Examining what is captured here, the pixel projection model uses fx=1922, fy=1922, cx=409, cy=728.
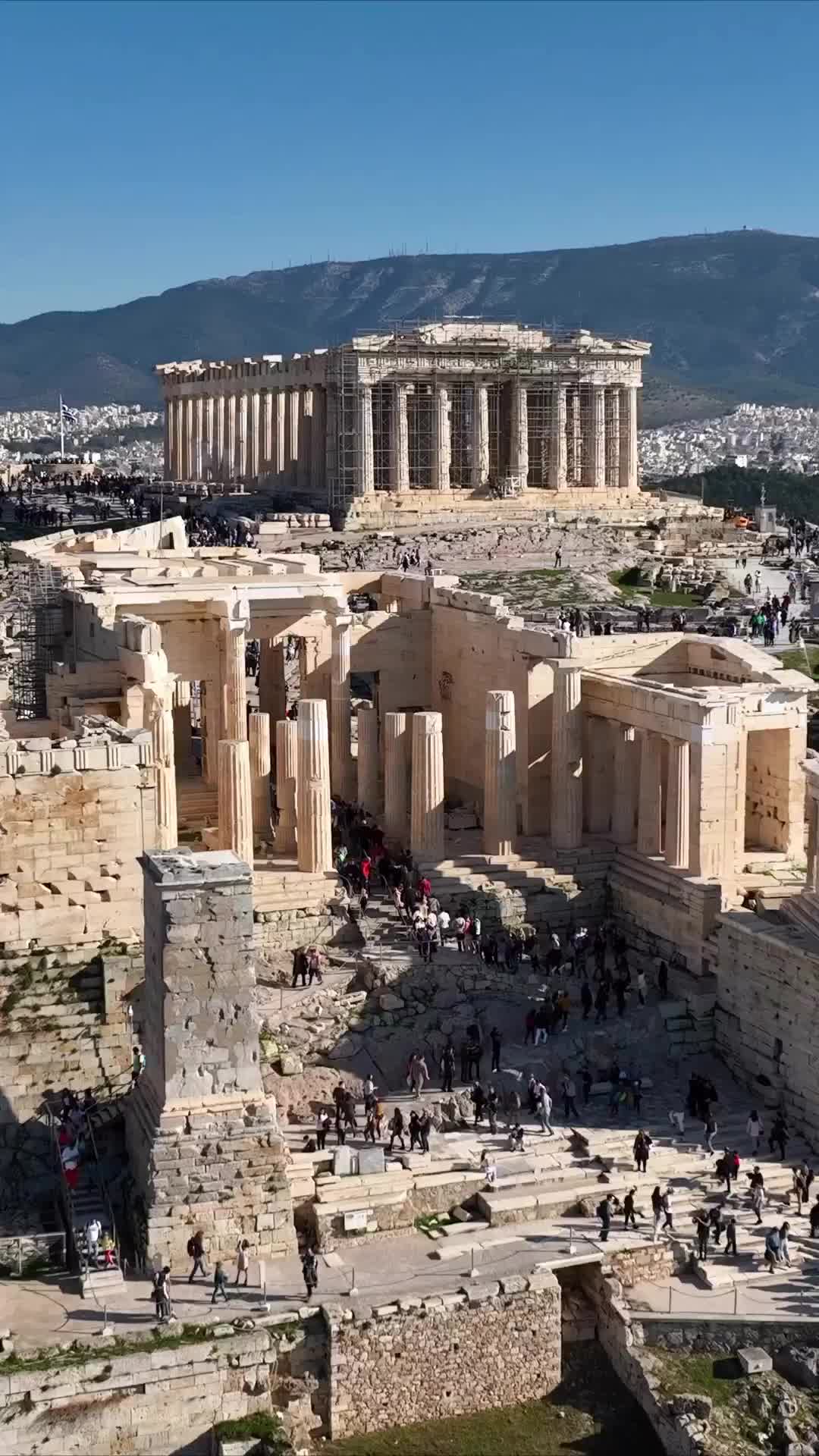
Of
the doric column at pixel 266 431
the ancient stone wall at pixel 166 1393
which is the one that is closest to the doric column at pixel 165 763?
the ancient stone wall at pixel 166 1393

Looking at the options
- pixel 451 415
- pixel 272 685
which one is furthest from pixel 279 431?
pixel 272 685

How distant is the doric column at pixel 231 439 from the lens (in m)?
96.2

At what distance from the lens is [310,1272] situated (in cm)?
2564

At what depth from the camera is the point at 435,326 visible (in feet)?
270

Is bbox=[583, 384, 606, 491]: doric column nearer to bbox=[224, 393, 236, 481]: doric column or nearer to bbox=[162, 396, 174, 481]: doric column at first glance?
bbox=[224, 393, 236, 481]: doric column

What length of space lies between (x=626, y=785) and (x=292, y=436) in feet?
169

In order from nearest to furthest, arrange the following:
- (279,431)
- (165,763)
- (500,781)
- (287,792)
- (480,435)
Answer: (165,763) < (500,781) < (287,792) < (480,435) < (279,431)

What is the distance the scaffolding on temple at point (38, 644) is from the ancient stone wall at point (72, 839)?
37.1ft

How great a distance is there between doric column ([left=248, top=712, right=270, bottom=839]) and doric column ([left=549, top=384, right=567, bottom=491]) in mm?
44385

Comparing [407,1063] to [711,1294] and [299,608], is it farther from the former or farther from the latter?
[299,608]

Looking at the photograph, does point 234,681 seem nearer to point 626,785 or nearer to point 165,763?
point 165,763

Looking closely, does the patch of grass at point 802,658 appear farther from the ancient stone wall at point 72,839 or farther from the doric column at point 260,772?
the ancient stone wall at point 72,839

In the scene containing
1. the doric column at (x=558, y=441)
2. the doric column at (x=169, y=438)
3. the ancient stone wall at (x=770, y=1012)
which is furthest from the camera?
the doric column at (x=169, y=438)

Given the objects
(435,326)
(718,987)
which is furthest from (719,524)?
(718,987)
